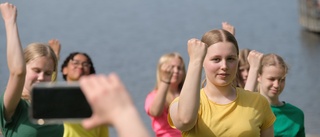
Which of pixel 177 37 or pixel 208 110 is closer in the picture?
pixel 208 110

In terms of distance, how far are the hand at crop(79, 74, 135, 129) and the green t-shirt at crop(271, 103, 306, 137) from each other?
177 inches

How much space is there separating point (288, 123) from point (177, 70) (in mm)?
2719

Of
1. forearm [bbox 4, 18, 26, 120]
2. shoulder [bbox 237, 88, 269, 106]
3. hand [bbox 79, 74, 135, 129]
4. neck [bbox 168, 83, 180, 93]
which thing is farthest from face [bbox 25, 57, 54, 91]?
neck [bbox 168, 83, 180, 93]

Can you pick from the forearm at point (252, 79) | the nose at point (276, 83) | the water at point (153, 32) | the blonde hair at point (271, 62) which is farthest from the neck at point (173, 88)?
the water at point (153, 32)

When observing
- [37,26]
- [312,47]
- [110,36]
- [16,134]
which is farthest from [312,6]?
[16,134]

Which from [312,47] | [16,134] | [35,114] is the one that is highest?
[35,114]

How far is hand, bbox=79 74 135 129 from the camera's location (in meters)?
2.49

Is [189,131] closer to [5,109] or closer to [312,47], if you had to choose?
[5,109]

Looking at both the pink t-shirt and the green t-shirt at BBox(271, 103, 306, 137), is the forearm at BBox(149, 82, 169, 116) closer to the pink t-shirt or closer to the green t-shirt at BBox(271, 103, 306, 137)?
the pink t-shirt

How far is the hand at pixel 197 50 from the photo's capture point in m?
4.94

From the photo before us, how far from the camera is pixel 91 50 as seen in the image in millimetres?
35500

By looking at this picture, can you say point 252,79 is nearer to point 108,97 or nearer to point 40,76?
point 40,76

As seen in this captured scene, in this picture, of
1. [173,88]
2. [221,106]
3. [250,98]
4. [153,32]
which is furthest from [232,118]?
[153,32]

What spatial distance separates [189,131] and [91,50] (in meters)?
30.5
